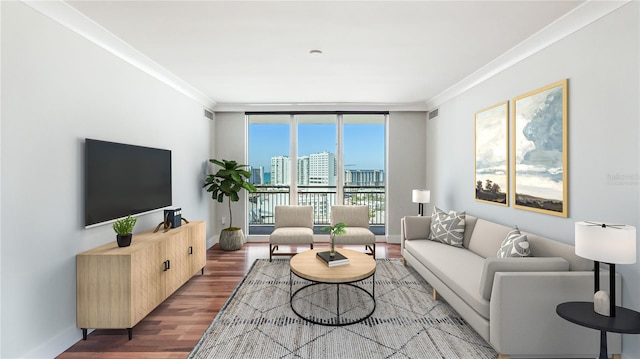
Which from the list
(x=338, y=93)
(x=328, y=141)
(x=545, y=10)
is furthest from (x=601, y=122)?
(x=328, y=141)

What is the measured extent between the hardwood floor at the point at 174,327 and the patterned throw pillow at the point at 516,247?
9.21 feet

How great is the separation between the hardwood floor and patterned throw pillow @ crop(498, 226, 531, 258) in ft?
9.21

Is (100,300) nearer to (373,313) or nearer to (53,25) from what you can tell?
(53,25)

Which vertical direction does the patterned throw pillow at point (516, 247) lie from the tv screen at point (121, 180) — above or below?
below

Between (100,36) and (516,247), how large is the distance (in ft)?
13.6

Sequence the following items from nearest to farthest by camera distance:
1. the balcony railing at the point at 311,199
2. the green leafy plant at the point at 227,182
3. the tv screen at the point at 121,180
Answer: the tv screen at the point at 121,180 < the green leafy plant at the point at 227,182 < the balcony railing at the point at 311,199

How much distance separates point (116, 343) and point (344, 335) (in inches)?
73.8

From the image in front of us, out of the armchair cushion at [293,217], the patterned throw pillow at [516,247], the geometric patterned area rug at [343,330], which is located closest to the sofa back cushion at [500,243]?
the patterned throw pillow at [516,247]

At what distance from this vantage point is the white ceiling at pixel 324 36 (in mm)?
2268

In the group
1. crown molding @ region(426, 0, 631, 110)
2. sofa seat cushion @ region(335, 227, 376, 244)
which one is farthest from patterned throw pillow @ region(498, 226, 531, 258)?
sofa seat cushion @ region(335, 227, 376, 244)

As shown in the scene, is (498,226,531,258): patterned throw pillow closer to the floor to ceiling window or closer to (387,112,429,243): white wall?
(387,112,429,243): white wall

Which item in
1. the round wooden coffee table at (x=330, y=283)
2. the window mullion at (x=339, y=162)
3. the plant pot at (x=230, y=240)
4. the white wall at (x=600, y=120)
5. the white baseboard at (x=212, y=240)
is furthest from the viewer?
the window mullion at (x=339, y=162)

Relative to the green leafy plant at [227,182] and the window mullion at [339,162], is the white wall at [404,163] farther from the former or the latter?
the green leafy plant at [227,182]

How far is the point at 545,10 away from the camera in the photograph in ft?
7.51
